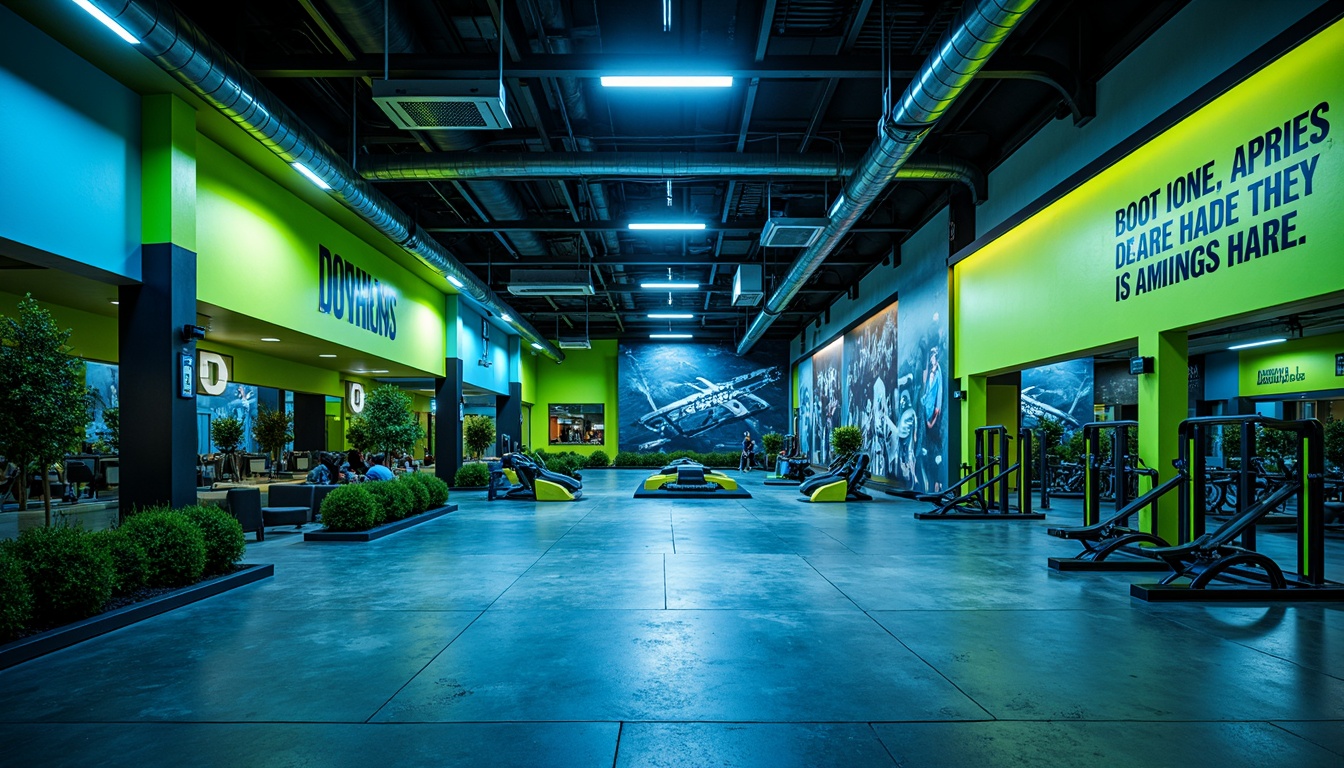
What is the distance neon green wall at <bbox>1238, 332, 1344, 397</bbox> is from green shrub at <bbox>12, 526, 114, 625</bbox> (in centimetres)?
2347

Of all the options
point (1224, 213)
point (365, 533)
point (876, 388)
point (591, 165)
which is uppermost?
point (591, 165)

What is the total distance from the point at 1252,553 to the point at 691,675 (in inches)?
202

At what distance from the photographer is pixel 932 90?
6.63 metres

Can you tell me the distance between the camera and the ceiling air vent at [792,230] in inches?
418

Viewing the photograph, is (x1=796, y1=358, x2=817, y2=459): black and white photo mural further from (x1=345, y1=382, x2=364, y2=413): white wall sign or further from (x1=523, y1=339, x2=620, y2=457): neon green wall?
(x1=345, y1=382, x2=364, y2=413): white wall sign

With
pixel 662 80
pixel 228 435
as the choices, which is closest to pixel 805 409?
pixel 228 435

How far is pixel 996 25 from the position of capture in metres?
5.55

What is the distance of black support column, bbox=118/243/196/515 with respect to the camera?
752 cm

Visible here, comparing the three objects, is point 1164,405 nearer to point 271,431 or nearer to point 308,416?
point 308,416

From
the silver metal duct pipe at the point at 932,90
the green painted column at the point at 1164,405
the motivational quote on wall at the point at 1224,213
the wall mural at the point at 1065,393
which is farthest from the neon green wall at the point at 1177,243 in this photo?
the wall mural at the point at 1065,393

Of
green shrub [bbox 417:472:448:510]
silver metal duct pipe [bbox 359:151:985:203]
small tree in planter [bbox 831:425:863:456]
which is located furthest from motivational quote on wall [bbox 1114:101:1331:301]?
green shrub [bbox 417:472:448:510]

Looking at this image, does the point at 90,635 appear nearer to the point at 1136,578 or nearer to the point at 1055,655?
the point at 1055,655

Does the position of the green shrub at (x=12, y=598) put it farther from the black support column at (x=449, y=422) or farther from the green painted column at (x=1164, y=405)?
the black support column at (x=449, y=422)

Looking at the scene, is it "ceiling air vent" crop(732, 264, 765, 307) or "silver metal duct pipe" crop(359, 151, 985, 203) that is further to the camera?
"ceiling air vent" crop(732, 264, 765, 307)
